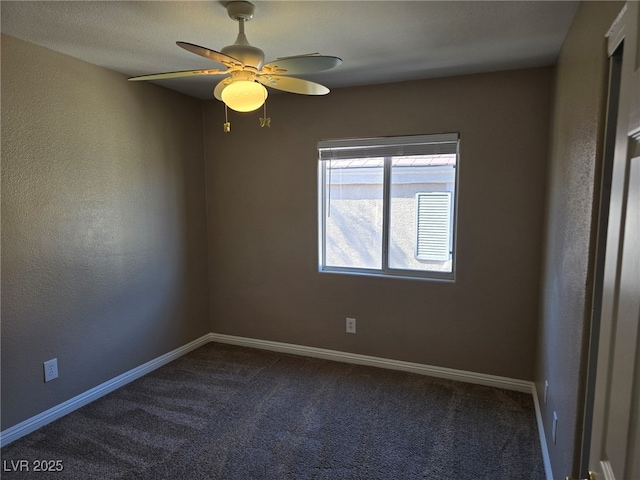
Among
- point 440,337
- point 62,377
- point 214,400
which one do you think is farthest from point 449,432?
point 62,377

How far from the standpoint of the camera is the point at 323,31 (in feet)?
6.76

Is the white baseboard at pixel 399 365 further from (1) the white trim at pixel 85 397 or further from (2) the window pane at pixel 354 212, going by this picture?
(2) the window pane at pixel 354 212

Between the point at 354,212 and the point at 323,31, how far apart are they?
1.52 meters

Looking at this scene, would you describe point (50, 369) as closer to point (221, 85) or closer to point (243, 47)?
Result: point (221, 85)

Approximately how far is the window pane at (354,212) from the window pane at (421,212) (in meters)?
0.13

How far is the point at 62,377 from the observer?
2.50 m

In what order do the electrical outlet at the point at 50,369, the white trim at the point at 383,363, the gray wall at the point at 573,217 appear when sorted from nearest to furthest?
the gray wall at the point at 573,217 < the electrical outlet at the point at 50,369 < the white trim at the point at 383,363

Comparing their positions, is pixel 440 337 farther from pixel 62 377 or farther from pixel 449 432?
pixel 62 377

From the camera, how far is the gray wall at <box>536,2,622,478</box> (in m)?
1.34

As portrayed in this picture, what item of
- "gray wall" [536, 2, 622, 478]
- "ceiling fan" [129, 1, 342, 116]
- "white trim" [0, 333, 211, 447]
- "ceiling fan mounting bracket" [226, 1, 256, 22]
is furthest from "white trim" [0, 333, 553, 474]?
"ceiling fan mounting bracket" [226, 1, 256, 22]

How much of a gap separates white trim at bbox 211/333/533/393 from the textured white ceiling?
88.2 inches

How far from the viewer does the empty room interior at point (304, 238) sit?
185 centimetres

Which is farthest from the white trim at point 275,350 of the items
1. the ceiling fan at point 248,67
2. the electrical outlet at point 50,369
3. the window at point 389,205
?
the ceiling fan at point 248,67

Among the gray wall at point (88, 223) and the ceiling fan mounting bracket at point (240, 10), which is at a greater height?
the ceiling fan mounting bracket at point (240, 10)
